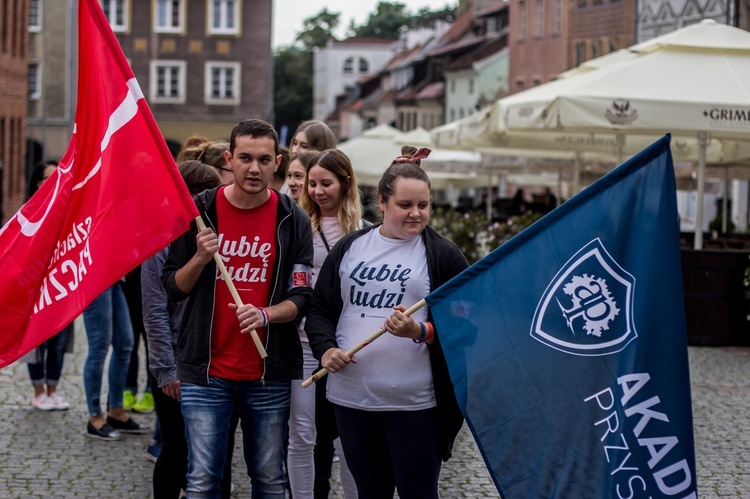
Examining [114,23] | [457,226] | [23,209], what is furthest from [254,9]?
[23,209]

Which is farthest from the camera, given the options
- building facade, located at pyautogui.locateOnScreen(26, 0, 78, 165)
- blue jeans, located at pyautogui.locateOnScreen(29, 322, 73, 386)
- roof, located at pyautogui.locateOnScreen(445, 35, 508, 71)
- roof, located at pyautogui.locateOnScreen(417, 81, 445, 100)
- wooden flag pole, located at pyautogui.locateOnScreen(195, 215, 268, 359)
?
roof, located at pyautogui.locateOnScreen(417, 81, 445, 100)

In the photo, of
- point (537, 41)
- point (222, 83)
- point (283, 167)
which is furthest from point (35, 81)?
point (283, 167)

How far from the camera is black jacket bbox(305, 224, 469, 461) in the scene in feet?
16.7

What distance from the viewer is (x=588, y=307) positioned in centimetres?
471

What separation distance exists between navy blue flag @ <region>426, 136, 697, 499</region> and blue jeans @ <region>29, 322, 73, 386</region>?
5250mm

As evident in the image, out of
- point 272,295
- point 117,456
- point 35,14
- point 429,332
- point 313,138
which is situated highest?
point 35,14

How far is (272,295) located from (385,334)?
496 millimetres

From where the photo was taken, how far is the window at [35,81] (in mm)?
58188

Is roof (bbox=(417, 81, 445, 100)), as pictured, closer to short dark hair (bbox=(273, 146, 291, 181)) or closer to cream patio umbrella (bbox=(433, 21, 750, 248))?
cream patio umbrella (bbox=(433, 21, 750, 248))

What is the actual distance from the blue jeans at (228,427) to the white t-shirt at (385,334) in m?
0.30

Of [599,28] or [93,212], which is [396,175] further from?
[599,28]

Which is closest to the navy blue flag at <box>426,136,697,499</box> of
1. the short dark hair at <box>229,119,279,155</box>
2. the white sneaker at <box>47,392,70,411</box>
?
the short dark hair at <box>229,119,279,155</box>

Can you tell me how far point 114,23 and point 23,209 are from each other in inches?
2419

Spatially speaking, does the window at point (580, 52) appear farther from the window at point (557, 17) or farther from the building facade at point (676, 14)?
the building facade at point (676, 14)
